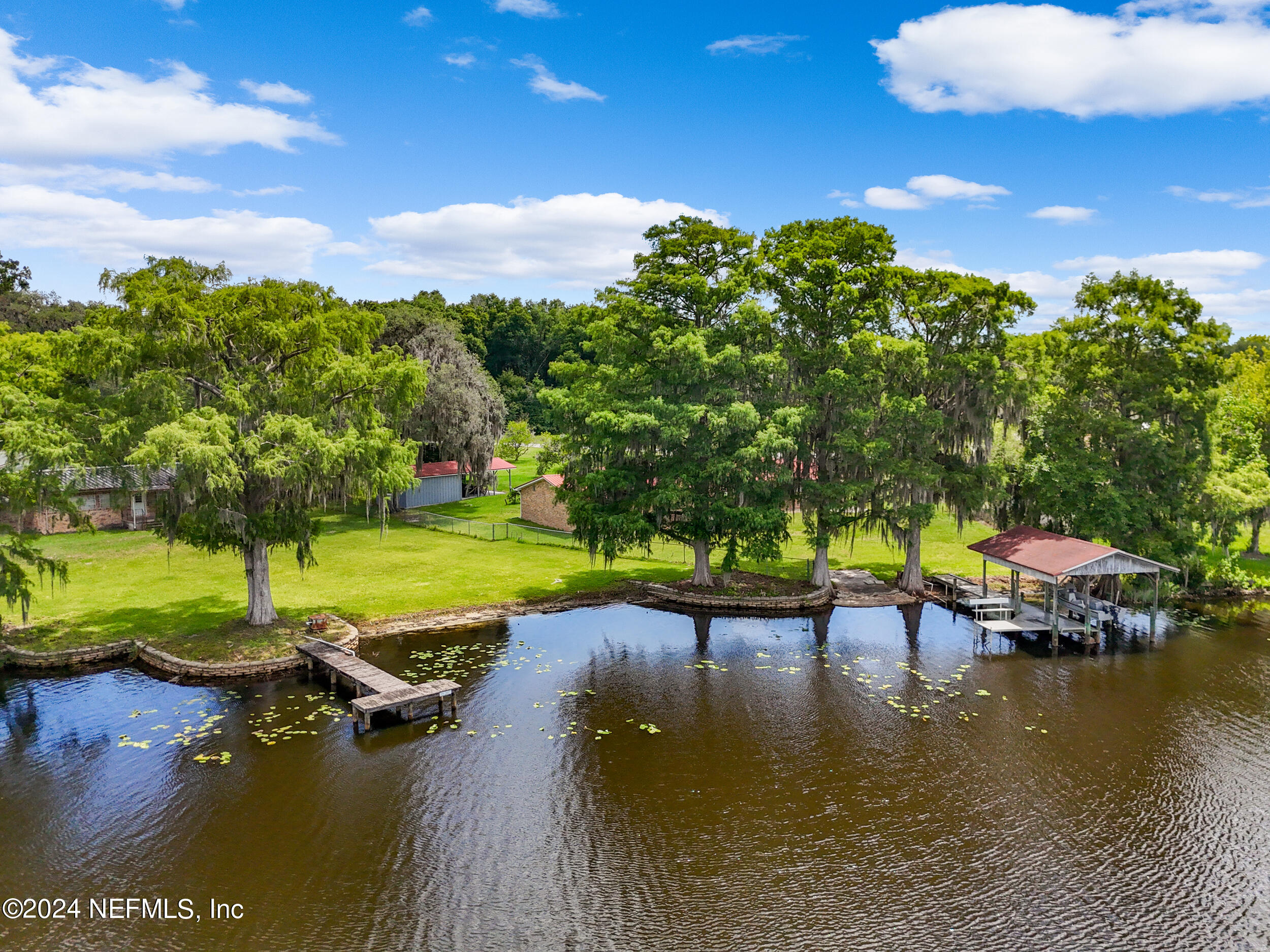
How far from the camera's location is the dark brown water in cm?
1256

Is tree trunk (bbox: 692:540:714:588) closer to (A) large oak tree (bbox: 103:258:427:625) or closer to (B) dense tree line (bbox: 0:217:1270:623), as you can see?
(B) dense tree line (bbox: 0:217:1270:623)

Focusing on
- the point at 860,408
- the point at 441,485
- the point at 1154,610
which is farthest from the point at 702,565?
the point at 441,485

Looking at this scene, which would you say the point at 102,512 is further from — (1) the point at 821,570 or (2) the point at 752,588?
(1) the point at 821,570

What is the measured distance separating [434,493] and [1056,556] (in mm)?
39218

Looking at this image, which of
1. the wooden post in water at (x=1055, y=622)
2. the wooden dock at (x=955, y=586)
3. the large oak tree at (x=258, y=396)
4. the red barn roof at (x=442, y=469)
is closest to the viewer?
the large oak tree at (x=258, y=396)

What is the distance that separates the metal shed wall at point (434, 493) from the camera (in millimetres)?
51875

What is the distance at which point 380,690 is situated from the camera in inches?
818

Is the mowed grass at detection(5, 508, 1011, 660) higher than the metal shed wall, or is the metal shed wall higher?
the metal shed wall

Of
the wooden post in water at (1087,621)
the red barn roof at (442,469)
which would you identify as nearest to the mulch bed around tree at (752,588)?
the wooden post in water at (1087,621)

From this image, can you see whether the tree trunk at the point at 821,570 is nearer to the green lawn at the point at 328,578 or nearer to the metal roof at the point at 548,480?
the green lawn at the point at 328,578

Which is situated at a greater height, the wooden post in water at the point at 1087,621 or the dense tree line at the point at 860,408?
the dense tree line at the point at 860,408

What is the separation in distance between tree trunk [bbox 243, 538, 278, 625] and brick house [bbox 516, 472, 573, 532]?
21282 millimetres

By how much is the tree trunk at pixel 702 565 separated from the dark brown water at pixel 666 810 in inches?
338

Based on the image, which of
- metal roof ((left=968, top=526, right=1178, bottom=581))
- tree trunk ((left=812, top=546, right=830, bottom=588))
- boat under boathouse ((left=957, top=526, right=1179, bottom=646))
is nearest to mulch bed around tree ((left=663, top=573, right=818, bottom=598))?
tree trunk ((left=812, top=546, right=830, bottom=588))
